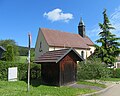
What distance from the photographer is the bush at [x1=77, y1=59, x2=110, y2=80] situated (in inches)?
842

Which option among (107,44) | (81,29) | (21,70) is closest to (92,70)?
(21,70)

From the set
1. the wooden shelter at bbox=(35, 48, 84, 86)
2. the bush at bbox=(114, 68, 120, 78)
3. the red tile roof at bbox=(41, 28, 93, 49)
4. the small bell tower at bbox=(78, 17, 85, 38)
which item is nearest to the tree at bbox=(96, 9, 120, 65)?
the bush at bbox=(114, 68, 120, 78)

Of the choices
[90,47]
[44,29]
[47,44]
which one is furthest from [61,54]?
[90,47]

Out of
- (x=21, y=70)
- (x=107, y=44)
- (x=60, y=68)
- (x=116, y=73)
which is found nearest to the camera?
(x=60, y=68)

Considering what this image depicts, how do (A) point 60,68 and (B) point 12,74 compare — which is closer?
(A) point 60,68

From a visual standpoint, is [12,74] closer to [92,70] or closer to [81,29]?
[92,70]

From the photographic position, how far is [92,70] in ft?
71.3

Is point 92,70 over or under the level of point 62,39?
under

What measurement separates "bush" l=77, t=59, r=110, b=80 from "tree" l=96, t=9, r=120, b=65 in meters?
15.9

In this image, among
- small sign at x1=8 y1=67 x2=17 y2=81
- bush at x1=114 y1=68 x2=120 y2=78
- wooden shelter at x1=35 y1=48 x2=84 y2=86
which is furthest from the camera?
bush at x1=114 y1=68 x2=120 y2=78

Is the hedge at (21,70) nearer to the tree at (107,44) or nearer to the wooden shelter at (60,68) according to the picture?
the wooden shelter at (60,68)

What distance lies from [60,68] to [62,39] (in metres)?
27.6

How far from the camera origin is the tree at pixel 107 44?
1492 inches

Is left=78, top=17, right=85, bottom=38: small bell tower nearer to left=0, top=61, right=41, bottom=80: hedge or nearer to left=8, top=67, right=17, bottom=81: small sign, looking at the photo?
left=0, top=61, right=41, bottom=80: hedge
